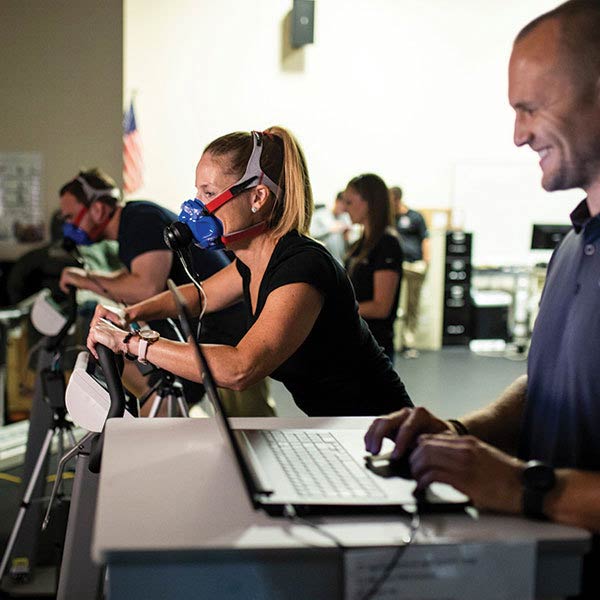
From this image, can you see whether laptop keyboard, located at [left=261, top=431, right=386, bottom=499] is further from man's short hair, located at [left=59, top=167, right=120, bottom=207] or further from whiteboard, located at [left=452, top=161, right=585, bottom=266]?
whiteboard, located at [left=452, top=161, right=585, bottom=266]

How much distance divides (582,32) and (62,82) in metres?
5.30

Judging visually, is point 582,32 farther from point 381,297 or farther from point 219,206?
point 381,297

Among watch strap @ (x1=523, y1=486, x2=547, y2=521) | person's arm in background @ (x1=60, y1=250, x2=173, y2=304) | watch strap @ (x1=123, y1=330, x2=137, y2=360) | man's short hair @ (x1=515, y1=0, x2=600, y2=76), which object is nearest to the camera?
watch strap @ (x1=523, y1=486, x2=547, y2=521)

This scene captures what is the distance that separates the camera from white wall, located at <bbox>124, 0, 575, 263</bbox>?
9.48m

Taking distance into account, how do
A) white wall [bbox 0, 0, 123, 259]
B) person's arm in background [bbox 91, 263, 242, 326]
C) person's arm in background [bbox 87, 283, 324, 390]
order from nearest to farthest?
person's arm in background [bbox 87, 283, 324, 390] < person's arm in background [bbox 91, 263, 242, 326] < white wall [bbox 0, 0, 123, 259]

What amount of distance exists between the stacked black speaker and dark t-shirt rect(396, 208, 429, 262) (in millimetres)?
304

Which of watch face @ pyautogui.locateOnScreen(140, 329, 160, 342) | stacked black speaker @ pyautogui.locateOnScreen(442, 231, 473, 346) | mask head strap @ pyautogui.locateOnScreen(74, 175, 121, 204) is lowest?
stacked black speaker @ pyautogui.locateOnScreen(442, 231, 473, 346)

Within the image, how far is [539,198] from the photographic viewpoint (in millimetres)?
10969

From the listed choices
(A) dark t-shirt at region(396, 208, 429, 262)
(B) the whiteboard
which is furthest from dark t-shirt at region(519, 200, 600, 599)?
(B) the whiteboard

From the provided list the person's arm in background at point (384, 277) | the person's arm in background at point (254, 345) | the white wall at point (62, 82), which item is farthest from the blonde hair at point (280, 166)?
the white wall at point (62, 82)

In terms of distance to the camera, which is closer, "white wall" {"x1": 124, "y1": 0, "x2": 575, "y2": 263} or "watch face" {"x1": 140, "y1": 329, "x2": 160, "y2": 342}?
"watch face" {"x1": 140, "y1": 329, "x2": 160, "y2": 342}

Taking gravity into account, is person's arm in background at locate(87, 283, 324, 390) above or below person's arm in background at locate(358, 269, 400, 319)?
above

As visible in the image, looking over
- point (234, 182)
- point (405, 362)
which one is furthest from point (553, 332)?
point (405, 362)

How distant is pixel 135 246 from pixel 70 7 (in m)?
3.15
